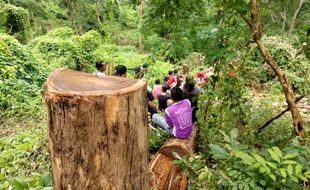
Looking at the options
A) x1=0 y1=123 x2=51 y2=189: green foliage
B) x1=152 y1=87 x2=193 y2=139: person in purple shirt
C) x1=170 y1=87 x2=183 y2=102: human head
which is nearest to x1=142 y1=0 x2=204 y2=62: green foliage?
x1=170 y1=87 x2=183 y2=102: human head

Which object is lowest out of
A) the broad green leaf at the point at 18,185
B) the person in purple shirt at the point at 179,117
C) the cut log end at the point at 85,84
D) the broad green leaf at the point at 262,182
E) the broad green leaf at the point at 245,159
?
the person in purple shirt at the point at 179,117

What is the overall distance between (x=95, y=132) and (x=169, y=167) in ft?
8.97

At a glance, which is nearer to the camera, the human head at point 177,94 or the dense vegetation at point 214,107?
the dense vegetation at point 214,107

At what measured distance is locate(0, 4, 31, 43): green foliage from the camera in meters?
15.8

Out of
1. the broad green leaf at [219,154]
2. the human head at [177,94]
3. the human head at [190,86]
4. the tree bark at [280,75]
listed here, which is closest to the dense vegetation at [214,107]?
the broad green leaf at [219,154]

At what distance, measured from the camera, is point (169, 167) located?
425 centimetres

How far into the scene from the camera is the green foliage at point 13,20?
15.8 metres

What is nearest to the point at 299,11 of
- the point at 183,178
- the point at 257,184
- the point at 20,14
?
the point at 20,14

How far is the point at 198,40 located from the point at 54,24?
2499 cm

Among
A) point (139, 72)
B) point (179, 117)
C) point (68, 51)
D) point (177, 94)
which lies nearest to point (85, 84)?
point (179, 117)

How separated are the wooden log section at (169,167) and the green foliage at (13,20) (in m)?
13.6

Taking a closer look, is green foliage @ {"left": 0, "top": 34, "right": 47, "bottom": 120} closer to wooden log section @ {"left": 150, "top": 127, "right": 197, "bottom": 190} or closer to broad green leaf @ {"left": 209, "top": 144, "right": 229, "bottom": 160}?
wooden log section @ {"left": 150, "top": 127, "right": 197, "bottom": 190}

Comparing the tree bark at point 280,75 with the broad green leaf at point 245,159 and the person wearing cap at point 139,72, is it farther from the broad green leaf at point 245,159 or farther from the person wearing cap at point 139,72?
the person wearing cap at point 139,72

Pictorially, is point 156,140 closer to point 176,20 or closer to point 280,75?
point 176,20
